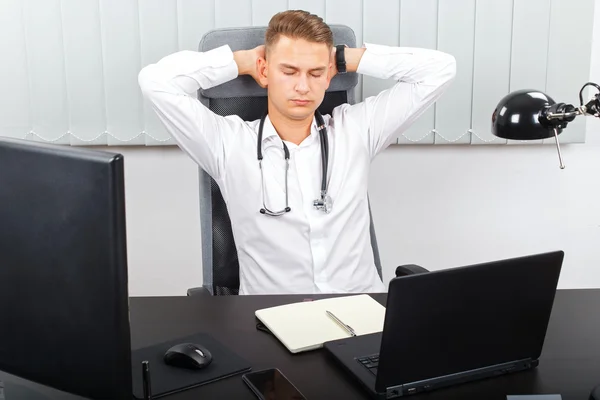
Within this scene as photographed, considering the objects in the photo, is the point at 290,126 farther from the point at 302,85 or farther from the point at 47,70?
the point at 47,70

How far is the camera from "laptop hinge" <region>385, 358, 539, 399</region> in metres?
1.04

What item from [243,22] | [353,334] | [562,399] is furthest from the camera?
[243,22]

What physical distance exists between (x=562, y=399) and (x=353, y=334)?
377 mm

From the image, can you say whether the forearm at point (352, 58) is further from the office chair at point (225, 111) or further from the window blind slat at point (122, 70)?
the window blind slat at point (122, 70)

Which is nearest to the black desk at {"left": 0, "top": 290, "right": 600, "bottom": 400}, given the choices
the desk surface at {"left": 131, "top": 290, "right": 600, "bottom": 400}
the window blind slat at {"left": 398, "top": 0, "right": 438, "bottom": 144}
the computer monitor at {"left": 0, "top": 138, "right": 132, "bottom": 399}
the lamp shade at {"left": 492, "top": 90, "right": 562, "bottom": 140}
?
the desk surface at {"left": 131, "top": 290, "right": 600, "bottom": 400}

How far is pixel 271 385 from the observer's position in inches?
42.4

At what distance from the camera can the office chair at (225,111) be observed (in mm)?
1837

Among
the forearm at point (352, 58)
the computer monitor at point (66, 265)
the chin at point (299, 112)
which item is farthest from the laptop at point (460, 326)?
the forearm at point (352, 58)

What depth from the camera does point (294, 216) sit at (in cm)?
190

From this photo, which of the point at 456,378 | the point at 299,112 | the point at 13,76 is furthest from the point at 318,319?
the point at 13,76

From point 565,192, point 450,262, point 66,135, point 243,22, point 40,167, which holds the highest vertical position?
point 243,22

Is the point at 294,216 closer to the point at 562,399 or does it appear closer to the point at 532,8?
the point at 562,399

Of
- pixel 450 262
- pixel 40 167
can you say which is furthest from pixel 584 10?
pixel 40 167

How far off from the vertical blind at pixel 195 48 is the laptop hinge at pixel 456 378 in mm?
1404
